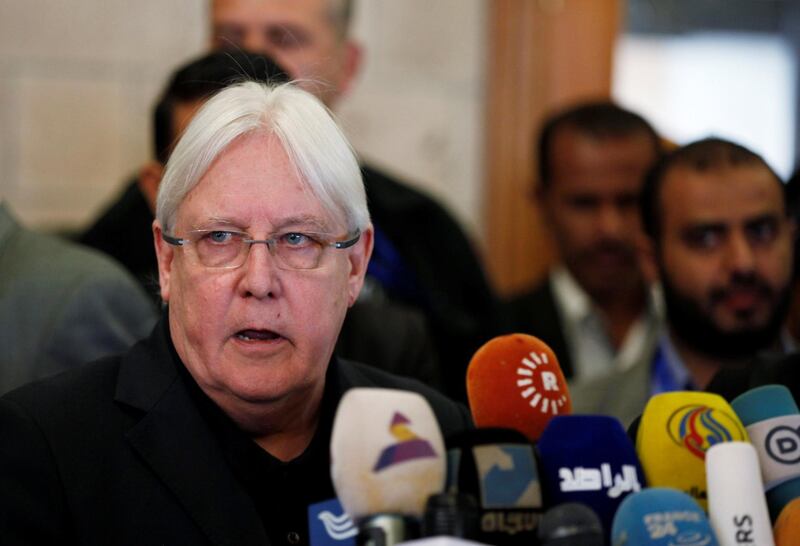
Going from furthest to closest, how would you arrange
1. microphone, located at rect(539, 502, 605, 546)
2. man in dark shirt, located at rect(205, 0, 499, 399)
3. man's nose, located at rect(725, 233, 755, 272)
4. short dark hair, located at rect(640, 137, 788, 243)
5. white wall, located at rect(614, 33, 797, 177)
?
white wall, located at rect(614, 33, 797, 177)
man in dark shirt, located at rect(205, 0, 499, 399)
short dark hair, located at rect(640, 137, 788, 243)
man's nose, located at rect(725, 233, 755, 272)
microphone, located at rect(539, 502, 605, 546)

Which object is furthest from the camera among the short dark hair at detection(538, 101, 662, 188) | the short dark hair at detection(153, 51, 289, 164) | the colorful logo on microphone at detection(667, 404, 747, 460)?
the short dark hair at detection(538, 101, 662, 188)

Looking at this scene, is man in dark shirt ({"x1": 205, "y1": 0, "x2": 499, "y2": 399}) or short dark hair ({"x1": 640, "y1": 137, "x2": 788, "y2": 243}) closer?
short dark hair ({"x1": 640, "y1": 137, "x2": 788, "y2": 243})

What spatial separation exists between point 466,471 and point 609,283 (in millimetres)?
2608

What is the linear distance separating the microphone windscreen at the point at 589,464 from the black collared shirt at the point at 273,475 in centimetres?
51

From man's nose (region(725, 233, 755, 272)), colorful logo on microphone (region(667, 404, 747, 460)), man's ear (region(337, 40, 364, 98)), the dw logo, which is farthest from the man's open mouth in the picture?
man's ear (region(337, 40, 364, 98))

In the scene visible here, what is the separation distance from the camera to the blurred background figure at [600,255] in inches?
166

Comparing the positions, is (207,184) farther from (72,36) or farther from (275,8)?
(72,36)

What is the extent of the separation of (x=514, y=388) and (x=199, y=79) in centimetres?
145

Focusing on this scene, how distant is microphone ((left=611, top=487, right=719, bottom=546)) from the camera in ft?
5.61

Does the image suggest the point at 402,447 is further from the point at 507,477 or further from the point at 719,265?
the point at 719,265

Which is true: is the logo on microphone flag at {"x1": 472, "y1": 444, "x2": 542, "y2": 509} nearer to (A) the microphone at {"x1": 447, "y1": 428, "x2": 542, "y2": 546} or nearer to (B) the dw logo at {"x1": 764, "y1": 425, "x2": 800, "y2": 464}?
(A) the microphone at {"x1": 447, "y1": 428, "x2": 542, "y2": 546}

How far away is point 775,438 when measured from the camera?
2.02 metres

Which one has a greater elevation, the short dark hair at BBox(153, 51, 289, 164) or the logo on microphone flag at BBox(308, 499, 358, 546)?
the short dark hair at BBox(153, 51, 289, 164)

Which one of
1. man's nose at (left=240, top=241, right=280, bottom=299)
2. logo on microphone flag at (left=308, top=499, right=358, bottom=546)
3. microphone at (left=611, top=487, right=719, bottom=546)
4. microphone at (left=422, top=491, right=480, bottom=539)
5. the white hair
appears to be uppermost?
the white hair
